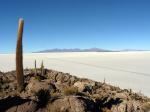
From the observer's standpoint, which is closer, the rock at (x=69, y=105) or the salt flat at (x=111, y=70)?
the rock at (x=69, y=105)

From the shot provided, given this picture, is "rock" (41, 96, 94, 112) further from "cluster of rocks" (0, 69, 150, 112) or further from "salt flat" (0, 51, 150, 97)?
"salt flat" (0, 51, 150, 97)

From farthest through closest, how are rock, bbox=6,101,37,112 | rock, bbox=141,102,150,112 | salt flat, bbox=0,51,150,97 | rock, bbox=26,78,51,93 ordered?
salt flat, bbox=0,51,150,97, rock, bbox=26,78,51,93, rock, bbox=141,102,150,112, rock, bbox=6,101,37,112

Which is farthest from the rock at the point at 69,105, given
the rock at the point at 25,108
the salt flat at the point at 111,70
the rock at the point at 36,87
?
the salt flat at the point at 111,70

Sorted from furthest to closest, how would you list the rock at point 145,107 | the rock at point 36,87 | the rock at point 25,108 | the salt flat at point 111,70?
the salt flat at point 111,70
the rock at point 36,87
the rock at point 145,107
the rock at point 25,108

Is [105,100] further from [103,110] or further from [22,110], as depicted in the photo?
[22,110]

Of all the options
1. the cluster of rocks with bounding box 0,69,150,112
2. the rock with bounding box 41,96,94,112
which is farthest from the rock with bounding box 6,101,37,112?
the rock with bounding box 41,96,94,112

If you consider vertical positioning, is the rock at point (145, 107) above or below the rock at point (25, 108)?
below

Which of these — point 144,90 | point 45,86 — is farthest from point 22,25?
point 144,90

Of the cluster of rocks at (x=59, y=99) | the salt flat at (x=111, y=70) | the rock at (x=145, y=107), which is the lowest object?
the salt flat at (x=111, y=70)

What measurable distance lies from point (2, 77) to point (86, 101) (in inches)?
245

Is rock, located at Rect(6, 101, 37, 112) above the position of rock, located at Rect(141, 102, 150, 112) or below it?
above

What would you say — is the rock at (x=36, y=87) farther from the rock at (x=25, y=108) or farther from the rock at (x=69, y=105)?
the rock at (x=25, y=108)

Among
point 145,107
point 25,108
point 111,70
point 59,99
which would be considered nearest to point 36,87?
point 59,99

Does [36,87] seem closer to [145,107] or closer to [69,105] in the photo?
[69,105]
